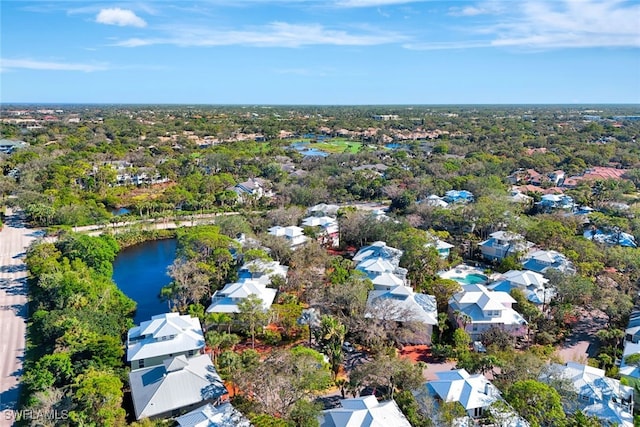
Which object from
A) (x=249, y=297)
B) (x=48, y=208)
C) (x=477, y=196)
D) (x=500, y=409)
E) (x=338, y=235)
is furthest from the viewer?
(x=477, y=196)

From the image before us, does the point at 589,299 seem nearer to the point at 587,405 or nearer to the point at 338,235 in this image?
the point at 587,405

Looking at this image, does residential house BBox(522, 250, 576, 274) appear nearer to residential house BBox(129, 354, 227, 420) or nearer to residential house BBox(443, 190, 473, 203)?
residential house BBox(443, 190, 473, 203)

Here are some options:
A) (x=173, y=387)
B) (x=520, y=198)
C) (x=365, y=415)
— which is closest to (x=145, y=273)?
(x=173, y=387)

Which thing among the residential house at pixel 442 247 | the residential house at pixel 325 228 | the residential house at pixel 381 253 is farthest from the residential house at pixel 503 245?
the residential house at pixel 325 228

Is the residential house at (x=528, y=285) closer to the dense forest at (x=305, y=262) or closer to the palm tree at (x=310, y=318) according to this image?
the dense forest at (x=305, y=262)

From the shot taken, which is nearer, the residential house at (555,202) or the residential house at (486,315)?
the residential house at (486,315)

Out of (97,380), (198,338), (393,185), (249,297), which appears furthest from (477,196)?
(97,380)
